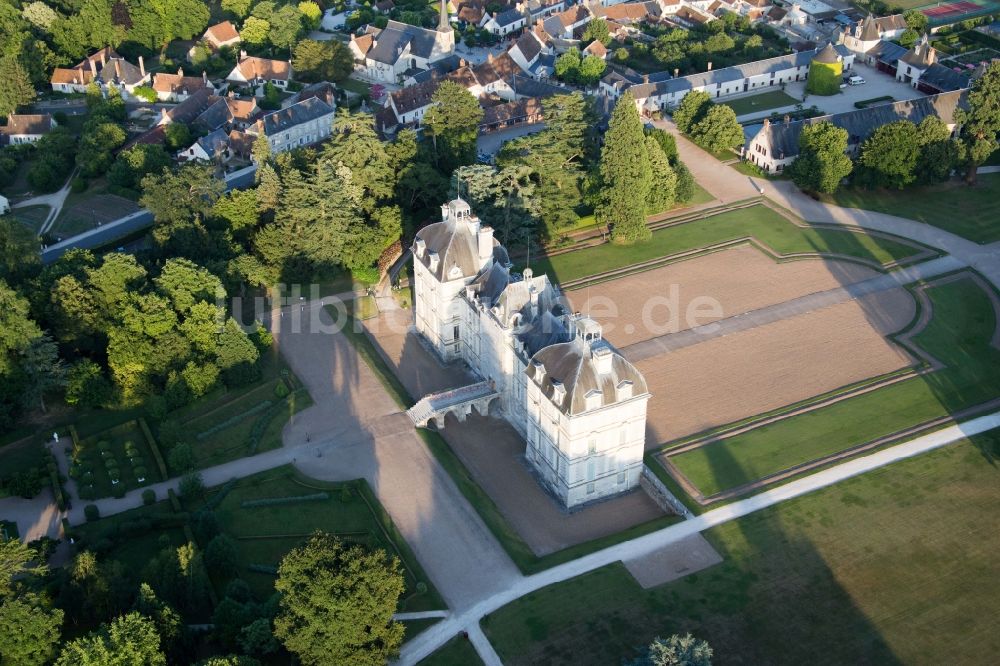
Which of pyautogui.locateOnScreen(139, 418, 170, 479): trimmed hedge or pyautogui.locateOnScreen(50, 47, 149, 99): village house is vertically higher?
pyautogui.locateOnScreen(50, 47, 149, 99): village house

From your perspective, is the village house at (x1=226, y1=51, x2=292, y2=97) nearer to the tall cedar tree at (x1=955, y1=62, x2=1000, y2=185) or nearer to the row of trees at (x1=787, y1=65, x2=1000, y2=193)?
the row of trees at (x1=787, y1=65, x2=1000, y2=193)

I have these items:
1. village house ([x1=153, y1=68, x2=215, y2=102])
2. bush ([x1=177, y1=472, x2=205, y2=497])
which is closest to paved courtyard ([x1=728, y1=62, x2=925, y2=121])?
village house ([x1=153, y1=68, x2=215, y2=102])

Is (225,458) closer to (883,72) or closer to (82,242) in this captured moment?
(82,242)

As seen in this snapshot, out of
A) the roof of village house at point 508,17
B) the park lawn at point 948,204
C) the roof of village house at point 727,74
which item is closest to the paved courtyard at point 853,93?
the roof of village house at point 727,74

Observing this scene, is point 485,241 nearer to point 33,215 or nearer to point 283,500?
point 283,500

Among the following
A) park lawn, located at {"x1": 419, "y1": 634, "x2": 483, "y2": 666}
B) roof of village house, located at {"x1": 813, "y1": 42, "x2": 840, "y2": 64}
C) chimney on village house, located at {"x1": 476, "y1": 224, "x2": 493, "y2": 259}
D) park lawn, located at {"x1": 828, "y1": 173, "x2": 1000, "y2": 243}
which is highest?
chimney on village house, located at {"x1": 476, "y1": 224, "x2": 493, "y2": 259}

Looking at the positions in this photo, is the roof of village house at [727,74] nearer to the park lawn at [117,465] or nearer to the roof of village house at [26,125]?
the roof of village house at [26,125]

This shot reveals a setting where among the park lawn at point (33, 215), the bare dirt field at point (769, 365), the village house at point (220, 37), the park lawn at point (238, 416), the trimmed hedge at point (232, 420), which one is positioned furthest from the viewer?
the village house at point (220, 37)
